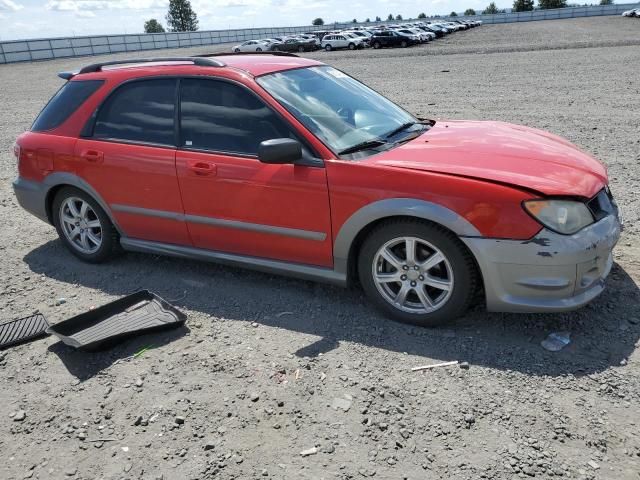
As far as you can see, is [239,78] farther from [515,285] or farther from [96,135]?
[515,285]

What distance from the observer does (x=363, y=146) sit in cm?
397

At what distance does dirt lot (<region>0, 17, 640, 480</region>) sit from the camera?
2.72 m

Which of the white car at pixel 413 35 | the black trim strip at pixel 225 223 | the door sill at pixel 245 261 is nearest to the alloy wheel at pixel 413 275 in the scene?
the door sill at pixel 245 261

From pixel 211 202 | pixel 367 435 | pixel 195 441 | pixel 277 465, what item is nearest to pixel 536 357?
pixel 367 435

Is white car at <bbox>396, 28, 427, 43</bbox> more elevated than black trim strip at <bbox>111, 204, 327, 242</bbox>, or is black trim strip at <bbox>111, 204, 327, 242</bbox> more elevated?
black trim strip at <bbox>111, 204, 327, 242</bbox>

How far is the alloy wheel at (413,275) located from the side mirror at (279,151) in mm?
847

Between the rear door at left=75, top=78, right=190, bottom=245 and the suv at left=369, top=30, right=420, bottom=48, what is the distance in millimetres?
39247

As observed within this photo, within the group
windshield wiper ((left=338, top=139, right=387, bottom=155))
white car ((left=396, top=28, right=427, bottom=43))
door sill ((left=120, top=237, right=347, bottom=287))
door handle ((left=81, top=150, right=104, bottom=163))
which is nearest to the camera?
windshield wiper ((left=338, top=139, right=387, bottom=155))

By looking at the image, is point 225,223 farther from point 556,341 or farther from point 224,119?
point 556,341

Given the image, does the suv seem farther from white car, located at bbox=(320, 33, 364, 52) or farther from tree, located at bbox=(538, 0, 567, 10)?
tree, located at bbox=(538, 0, 567, 10)

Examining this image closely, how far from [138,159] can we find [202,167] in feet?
2.13

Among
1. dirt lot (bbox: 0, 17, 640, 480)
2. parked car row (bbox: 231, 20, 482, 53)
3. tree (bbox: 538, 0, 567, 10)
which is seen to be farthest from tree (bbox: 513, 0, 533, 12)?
dirt lot (bbox: 0, 17, 640, 480)

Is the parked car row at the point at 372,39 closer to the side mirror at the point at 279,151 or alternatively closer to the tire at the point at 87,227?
the tire at the point at 87,227

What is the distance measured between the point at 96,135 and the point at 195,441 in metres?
2.97
